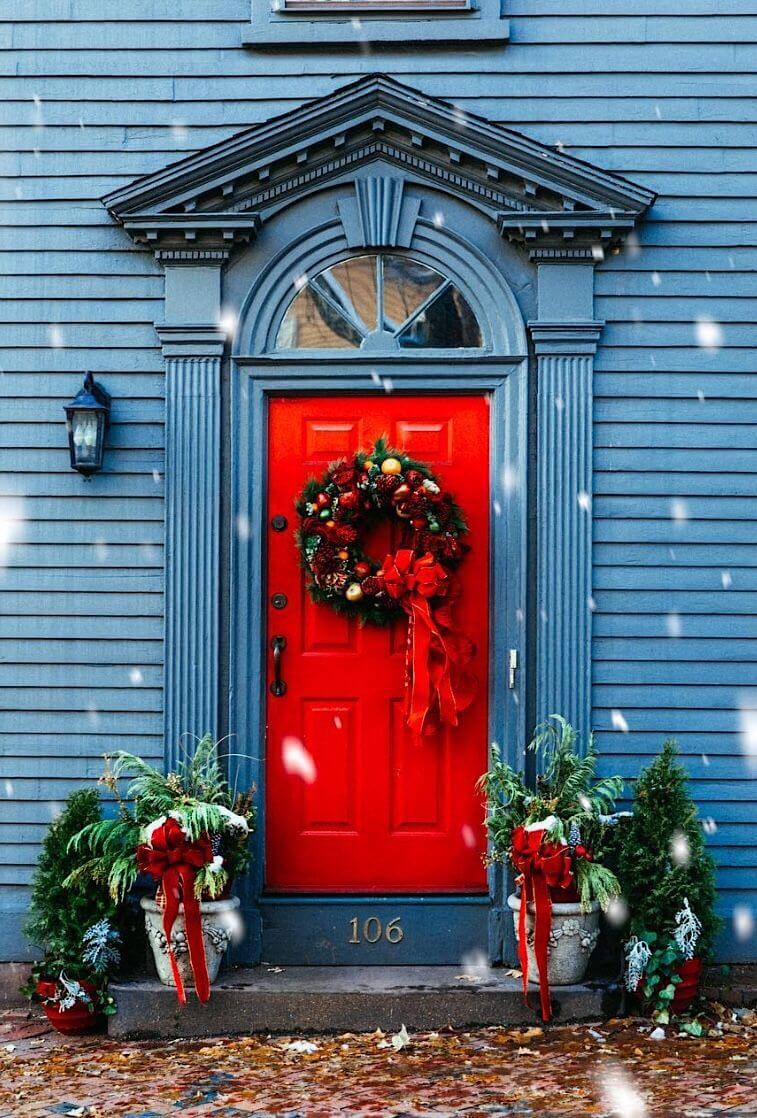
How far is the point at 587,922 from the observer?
16.9 feet

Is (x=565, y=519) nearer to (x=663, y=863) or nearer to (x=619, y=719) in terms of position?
(x=619, y=719)

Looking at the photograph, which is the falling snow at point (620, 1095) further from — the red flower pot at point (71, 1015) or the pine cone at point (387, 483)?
the pine cone at point (387, 483)

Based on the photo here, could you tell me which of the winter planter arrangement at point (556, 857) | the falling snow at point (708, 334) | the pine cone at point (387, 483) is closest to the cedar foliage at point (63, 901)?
the winter planter arrangement at point (556, 857)

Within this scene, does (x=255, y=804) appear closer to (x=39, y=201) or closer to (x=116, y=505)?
(x=116, y=505)

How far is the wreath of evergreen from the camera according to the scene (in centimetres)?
552

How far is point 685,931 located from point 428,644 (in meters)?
1.59

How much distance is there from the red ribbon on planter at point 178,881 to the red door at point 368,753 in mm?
743

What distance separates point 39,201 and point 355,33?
1661 mm

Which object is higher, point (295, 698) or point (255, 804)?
point (295, 698)

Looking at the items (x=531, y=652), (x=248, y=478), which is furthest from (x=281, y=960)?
(x=248, y=478)

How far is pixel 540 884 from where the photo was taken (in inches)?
199

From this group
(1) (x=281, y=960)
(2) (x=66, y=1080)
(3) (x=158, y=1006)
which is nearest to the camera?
(2) (x=66, y=1080)

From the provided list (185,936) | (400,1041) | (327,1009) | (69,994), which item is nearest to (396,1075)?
(400,1041)

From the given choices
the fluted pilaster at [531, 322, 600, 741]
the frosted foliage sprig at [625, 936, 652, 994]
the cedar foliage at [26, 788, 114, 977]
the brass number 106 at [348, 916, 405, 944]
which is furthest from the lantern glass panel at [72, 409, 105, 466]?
the frosted foliage sprig at [625, 936, 652, 994]
